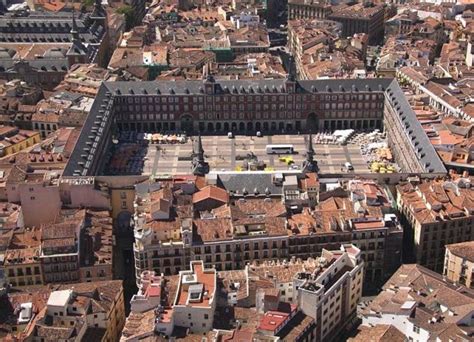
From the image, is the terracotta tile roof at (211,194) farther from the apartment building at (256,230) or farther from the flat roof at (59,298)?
the flat roof at (59,298)

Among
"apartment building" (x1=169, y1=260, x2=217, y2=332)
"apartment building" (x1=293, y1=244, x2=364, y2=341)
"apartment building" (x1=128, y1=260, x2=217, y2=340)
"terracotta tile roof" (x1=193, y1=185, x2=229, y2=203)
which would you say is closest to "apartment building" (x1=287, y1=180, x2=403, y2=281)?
"apartment building" (x1=293, y1=244, x2=364, y2=341)

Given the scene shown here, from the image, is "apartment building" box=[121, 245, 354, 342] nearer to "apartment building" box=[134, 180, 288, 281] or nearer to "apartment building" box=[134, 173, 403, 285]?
"apartment building" box=[134, 180, 288, 281]

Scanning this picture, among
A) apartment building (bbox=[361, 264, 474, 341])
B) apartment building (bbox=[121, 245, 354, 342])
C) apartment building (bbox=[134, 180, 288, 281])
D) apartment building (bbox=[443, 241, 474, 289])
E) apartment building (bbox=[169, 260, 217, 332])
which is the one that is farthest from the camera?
apartment building (bbox=[134, 180, 288, 281])

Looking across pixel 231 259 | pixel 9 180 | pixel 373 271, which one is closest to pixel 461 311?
pixel 373 271

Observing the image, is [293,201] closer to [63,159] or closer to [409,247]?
[409,247]

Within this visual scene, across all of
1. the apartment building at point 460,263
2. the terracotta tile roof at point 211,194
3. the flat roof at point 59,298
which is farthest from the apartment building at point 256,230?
the flat roof at point 59,298
